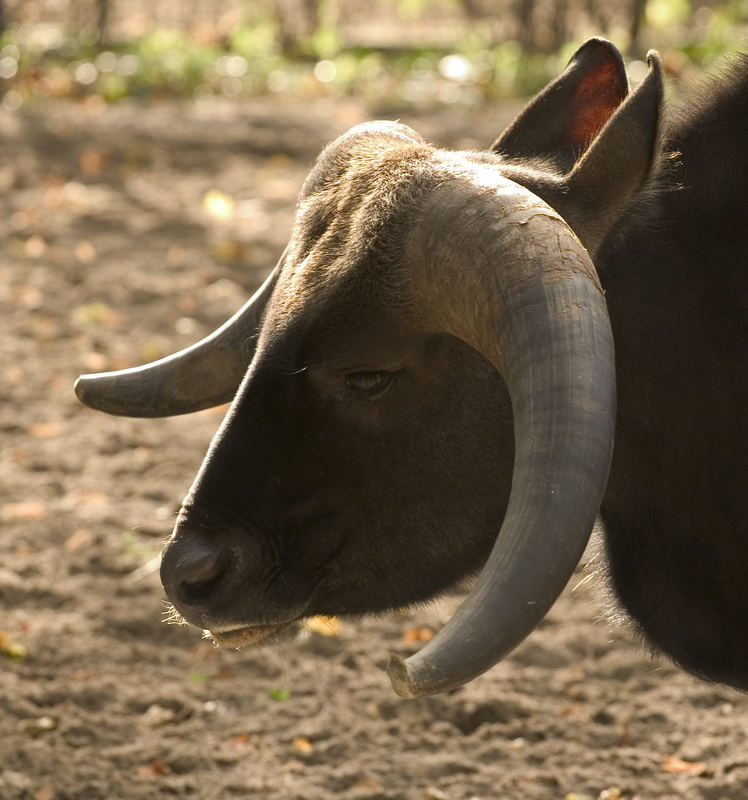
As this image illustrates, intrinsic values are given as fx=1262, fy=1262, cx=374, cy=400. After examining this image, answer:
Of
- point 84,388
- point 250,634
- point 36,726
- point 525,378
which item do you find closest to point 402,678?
point 525,378

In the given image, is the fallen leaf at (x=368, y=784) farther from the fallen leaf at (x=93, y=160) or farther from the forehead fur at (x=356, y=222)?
the fallen leaf at (x=93, y=160)

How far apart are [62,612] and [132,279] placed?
364 cm

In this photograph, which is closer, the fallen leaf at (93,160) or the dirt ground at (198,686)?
the dirt ground at (198,686)

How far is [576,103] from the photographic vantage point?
12.1 feet

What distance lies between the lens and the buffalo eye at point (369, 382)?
318 cm

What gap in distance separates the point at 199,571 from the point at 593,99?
176 cm

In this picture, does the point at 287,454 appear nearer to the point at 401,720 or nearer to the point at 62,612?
the point at 401,720

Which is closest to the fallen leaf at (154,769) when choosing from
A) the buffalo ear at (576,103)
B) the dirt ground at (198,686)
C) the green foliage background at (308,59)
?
the dirt ground at (198,686)

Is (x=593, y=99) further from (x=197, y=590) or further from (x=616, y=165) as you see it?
(x=197, y=590)

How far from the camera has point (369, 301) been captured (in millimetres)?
3135

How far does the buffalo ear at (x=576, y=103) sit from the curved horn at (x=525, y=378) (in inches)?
29.0

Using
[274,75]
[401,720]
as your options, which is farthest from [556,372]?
[274,75]

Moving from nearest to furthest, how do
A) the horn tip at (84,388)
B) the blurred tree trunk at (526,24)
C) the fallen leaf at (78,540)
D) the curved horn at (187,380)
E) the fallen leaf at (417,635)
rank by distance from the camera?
the curved horn at (187,380), the horn tip at (84,388), the fallen leaf at (417,635), the fallen leaf at (78,540), the blurred tree trunk at (526,24)

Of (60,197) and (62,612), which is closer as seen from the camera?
(62,612)
